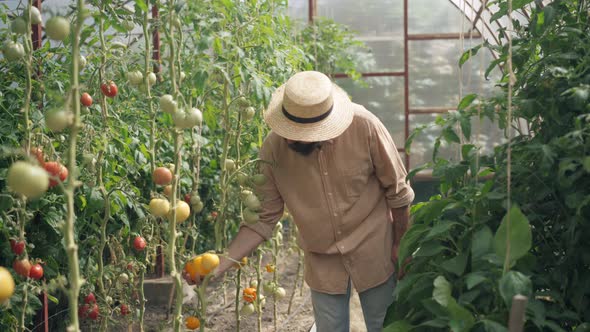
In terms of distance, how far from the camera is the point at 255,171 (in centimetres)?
249

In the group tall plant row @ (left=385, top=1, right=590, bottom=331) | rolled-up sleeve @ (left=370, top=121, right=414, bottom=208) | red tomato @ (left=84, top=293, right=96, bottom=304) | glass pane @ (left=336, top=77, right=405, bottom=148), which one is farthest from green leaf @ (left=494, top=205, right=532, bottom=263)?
glass pane @ (left=336, top=77, right=405, bottom=148)

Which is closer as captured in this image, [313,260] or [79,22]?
[79,22]

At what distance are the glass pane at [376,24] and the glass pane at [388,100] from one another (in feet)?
0.38

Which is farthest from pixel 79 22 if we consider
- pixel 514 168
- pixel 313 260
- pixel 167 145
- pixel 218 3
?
pixel 167 145

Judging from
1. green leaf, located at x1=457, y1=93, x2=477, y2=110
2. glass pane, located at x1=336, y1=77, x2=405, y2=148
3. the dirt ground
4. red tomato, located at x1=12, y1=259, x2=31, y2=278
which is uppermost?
green leaf, located at x1=457, y1=93, x2=477, y2=110

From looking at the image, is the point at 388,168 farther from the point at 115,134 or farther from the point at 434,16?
the point at 434,16

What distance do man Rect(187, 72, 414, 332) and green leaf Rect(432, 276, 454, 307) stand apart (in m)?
0.87

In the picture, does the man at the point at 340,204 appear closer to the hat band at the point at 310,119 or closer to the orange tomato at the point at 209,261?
the hat band at the point at 310,119

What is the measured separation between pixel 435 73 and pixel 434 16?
1.64ft

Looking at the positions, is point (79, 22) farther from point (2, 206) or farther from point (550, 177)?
point (550, 177)

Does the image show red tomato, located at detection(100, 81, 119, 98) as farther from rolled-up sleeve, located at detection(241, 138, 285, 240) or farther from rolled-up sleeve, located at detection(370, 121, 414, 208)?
rolled-up sleeve, located at detection(370, 121, 414, 208)

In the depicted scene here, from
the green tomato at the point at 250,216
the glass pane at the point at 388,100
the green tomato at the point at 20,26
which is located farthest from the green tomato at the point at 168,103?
the glass pane at the point at 388,100

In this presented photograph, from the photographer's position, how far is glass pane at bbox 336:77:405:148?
6223mm

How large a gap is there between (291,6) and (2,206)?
14.7ft
